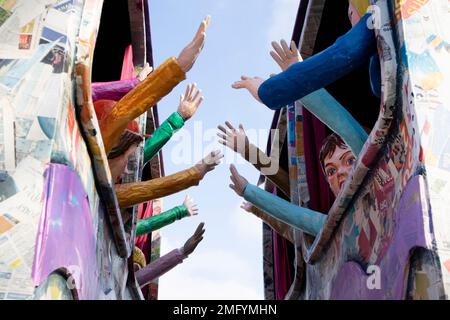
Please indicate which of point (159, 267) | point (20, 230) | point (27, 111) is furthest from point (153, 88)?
point (159, 267)

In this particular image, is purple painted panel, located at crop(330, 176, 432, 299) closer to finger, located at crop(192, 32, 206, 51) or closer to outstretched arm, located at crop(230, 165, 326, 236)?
outstretched arm, located at crop(230, 165, 326, 236)

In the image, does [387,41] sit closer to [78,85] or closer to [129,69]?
[78,85]

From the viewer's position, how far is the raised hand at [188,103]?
17.2 ft

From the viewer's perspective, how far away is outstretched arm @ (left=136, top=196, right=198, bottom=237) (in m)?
5.81

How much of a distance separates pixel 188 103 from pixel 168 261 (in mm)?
1986

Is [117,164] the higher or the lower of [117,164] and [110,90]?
the lower

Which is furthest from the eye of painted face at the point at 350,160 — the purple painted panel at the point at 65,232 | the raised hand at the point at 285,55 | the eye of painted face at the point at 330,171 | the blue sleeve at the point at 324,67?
the purple painted panel at the point at 65,232

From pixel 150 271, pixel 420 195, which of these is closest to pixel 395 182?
pixel 420 195

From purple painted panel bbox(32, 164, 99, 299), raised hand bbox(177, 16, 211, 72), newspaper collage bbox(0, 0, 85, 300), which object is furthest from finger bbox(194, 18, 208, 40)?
purple painted panel bbox(32, 164, 99, 299)

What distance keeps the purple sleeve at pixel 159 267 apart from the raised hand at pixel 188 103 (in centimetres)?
186

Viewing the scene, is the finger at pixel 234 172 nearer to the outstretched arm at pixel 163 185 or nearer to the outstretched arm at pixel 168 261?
the outstretched arm at pixel 163 185

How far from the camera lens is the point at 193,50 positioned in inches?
140

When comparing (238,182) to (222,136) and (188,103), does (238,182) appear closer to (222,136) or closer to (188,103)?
(222,136)

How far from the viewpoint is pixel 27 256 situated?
2.43 metres
